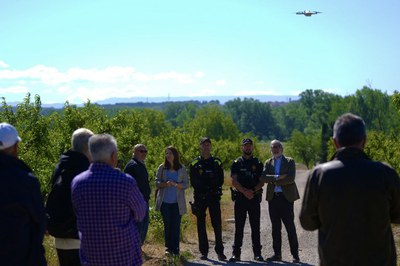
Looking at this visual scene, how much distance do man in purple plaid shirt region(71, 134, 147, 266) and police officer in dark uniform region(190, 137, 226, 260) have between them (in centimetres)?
528

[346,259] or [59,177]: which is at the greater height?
[59,177]

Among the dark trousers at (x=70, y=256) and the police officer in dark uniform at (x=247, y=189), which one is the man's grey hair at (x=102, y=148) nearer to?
the dark trousers at (x=70, y=256)

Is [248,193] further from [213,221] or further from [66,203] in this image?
[66,203]

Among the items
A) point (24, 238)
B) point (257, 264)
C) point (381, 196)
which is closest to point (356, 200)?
point (381, 196)

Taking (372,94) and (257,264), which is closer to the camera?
(257,264)

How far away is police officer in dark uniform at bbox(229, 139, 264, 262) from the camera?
389 inches

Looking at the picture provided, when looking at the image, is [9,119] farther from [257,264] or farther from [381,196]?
[381,196]

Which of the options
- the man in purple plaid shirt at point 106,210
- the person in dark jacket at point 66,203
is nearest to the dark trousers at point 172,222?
→ the person in dark jacket at point 66,203

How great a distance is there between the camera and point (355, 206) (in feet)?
12.9

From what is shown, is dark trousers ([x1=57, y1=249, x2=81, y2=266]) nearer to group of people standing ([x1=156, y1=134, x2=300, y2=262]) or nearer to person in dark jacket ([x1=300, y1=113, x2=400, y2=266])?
person in dark jacket ([x1=300, y1=113, x2=400, y2=266])

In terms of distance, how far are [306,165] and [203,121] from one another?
2634cm

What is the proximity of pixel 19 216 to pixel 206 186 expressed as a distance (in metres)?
5.90

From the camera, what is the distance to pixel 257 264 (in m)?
9.55

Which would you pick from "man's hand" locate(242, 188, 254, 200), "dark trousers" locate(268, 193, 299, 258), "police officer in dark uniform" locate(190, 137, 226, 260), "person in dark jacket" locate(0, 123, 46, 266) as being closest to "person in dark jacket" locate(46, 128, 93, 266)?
"person in dark jacket" locate(0, 123, 46, 266)
